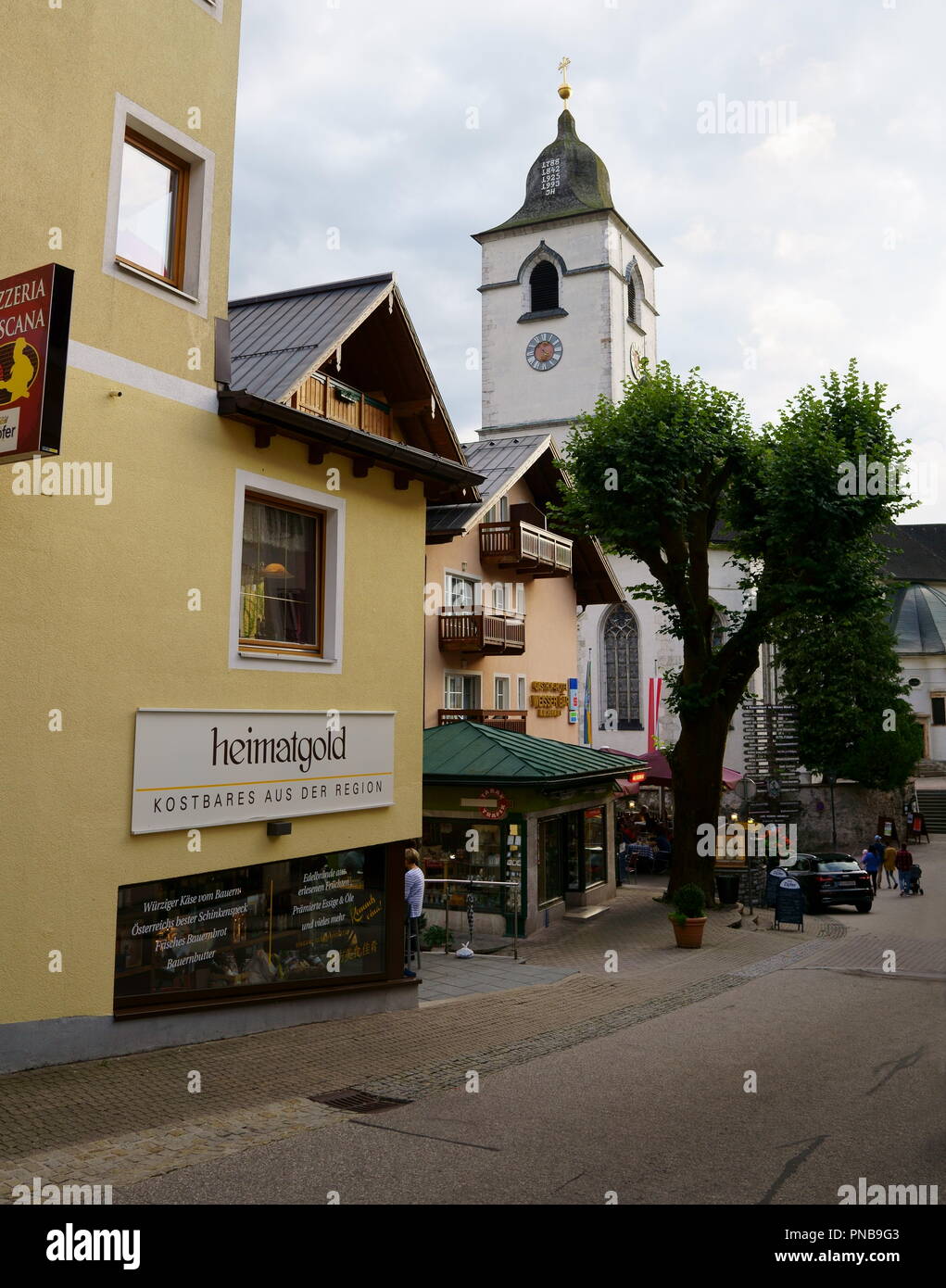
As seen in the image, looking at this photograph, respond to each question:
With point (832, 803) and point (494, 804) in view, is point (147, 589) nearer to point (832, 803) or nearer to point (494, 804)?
point (494, 804)

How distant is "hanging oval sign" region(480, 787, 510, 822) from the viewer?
1891 centimetres

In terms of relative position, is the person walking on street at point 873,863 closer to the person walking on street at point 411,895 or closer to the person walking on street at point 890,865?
the person walking on street at point 890,865

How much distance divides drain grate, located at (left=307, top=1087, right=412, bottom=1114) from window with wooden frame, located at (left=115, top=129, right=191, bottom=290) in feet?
24.4

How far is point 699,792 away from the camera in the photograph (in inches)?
905

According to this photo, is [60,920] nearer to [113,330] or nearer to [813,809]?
[113,330]

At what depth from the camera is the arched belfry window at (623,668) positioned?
1897 inches

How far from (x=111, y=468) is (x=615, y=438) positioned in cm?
1505

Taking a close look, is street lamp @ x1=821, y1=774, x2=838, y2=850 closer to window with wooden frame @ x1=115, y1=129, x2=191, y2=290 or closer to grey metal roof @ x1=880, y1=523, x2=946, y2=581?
grey metal roof @ x1=880, y1=523, x2=946, y2=581

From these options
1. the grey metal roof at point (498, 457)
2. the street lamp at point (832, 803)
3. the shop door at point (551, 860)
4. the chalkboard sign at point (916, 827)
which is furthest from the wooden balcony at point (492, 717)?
the chalkboard sign at point (916, 827)

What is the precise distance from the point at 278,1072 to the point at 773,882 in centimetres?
1647

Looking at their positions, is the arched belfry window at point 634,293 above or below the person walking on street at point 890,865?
above

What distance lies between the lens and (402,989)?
1245cm

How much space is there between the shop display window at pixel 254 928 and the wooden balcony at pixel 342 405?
18.2 feet
